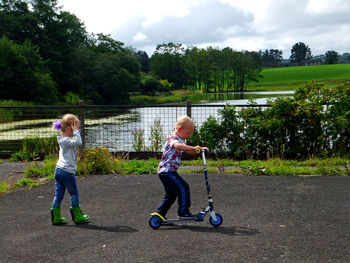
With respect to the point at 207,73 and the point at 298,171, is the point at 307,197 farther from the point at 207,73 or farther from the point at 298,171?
the point at 207,73

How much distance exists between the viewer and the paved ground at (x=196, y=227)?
434 centimetres

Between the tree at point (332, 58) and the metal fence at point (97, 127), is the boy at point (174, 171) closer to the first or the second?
the metal fence at point (97, 127)

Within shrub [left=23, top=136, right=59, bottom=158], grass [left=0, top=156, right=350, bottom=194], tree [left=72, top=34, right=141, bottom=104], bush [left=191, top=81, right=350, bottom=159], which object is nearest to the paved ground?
grass [left=0, top=156, right=350, bottom=194]

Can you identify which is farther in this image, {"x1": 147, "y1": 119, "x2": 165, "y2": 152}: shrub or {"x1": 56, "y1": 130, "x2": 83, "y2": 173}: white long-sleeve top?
{"x1": 147, "y1": 119, "x2": 165, "y2": 152}: shrub

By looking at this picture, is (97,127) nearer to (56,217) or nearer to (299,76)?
(56,217)

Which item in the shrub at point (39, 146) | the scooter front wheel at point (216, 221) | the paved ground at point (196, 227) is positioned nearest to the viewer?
the paved ground at point (196, 227)

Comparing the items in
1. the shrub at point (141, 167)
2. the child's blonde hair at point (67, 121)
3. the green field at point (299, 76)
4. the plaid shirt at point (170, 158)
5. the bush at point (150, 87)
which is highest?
the green field at point (299, 76)

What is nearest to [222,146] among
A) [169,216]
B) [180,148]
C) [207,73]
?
[169,216]

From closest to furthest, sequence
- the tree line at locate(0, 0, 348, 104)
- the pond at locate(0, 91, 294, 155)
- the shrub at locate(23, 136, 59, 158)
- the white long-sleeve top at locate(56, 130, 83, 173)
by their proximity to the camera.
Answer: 1. the white long-sleeve top at locate(56, 130, 83, 173)
2. the shrub at locate(23, 136, 59, 158)
3. the pond at locate(0, 91, 294, 155)
4. the tree line at locate(0, 0, 348, 104)

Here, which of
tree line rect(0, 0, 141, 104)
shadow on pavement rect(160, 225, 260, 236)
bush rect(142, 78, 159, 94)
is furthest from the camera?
bush rect(142, 78, 159, 94)

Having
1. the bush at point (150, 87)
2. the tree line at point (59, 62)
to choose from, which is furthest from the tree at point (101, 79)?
the bush at point (150, 87)

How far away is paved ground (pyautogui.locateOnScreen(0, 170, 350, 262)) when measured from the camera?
434cm

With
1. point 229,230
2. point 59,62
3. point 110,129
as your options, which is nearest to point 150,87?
point 59,62

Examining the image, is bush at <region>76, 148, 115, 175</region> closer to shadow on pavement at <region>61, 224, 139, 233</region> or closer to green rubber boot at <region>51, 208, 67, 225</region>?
green rubber boot at <region>51, 208, 67, 225</region>
